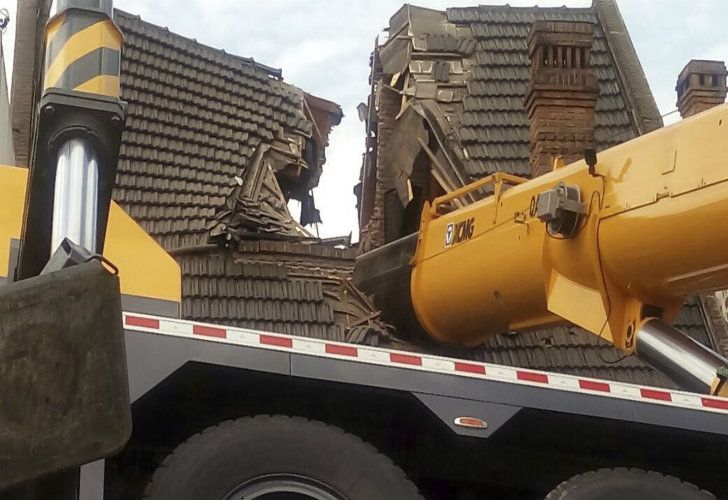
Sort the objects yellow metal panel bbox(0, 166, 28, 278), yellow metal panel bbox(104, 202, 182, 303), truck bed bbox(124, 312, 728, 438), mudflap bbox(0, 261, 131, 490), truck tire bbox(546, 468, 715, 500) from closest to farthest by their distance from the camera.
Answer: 1. mudflap bbox(0, 261, 131, 490)
2. truck bed bbox(124, 312, 728, 438)
3. truck tire bbox(546, 468, 715, 500)
4. yellow metal panel bbox(0, 166, 28, 278)
5. yellow metal panel bbox(104, 202, 182, 303)

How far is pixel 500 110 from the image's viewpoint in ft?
45.3

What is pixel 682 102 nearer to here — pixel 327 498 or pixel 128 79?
pixel 128 79

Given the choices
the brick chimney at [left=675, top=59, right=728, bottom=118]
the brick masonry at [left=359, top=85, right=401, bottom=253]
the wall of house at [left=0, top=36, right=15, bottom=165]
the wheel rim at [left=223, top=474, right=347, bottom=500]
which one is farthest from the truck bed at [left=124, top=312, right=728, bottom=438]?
the brick chimney at [left=675, top=59, right=728, bottom=118]

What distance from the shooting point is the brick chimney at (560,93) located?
1130 cm

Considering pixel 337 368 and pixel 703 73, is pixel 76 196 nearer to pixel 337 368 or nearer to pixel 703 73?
pixel 337 368

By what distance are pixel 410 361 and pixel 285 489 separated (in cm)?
65

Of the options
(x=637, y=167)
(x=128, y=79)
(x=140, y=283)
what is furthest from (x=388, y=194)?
(x=140, y=283)

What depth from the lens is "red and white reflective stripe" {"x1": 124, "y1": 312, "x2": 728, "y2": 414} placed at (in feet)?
12.7

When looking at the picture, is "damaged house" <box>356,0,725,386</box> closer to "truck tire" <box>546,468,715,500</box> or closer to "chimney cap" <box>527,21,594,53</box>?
"chimney cap" <box>527,21,594,53</box>

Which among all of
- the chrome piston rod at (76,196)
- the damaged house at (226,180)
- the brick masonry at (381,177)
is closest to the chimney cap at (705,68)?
the brick masonry at (381,177)

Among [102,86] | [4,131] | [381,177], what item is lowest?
[102,86]

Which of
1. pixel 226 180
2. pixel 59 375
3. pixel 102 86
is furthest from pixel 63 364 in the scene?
pixel 226 180

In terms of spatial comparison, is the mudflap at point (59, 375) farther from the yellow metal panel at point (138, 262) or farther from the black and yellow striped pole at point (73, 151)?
the yellow metal panel at point (138, 262)

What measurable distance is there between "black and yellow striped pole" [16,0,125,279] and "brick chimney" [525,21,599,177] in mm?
8427
